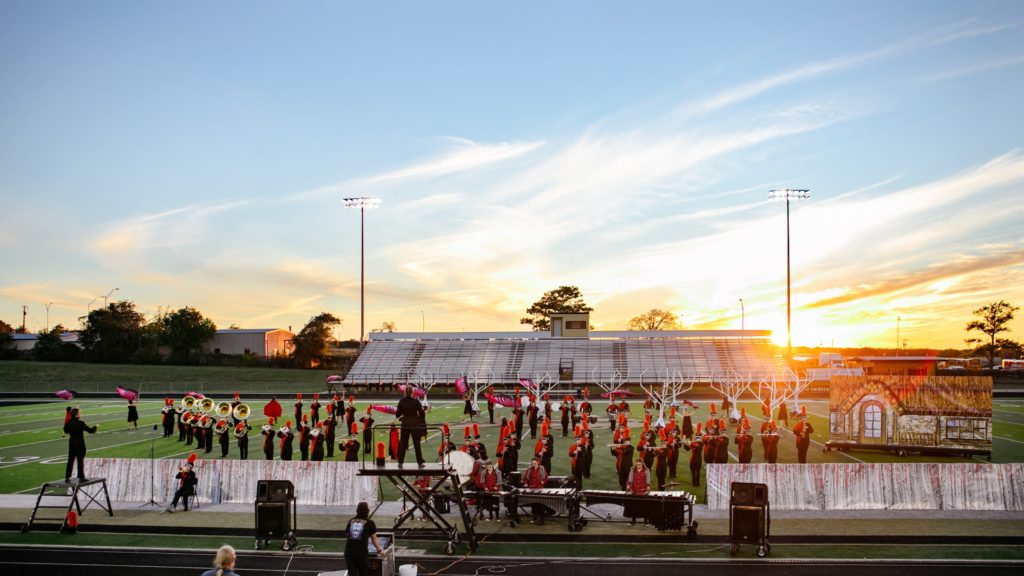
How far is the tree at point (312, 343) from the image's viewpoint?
78125mm

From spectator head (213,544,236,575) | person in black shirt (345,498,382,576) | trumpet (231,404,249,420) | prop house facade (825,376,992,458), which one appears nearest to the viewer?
spectator head (213,544,236,575)

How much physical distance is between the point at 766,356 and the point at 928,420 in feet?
133

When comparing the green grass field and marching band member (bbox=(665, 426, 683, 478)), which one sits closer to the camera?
marching band member (bbox=(665, 426, 683, 478))

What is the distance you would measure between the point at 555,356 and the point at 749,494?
5075cm

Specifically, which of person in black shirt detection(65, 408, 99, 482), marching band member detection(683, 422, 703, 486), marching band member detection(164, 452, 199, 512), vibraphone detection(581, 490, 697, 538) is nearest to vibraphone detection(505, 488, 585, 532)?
vibraphone detection(581, 490, 697, 538)

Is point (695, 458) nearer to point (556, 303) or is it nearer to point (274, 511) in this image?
point (274, 511)

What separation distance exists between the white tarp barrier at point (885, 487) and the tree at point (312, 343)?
6759cm

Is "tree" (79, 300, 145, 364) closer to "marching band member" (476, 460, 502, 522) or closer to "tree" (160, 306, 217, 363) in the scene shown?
"tree" (160, 306, 217, 363)

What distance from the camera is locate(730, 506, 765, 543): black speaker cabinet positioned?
40.7 feet

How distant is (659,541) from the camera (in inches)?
535

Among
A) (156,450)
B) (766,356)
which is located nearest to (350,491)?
(156,450)

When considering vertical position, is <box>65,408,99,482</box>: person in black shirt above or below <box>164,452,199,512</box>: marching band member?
above

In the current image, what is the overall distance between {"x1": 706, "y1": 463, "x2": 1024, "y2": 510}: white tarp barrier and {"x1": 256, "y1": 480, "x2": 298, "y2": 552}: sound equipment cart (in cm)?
855

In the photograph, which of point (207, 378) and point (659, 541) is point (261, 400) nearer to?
point (207, 378)
